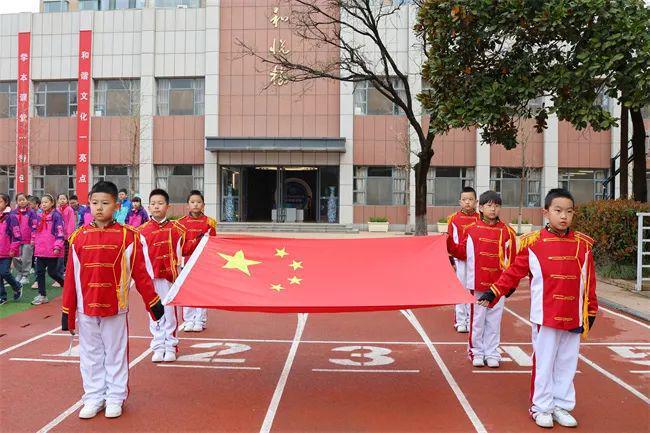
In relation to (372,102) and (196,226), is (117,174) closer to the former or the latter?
(372,102)

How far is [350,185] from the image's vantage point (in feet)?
95.7

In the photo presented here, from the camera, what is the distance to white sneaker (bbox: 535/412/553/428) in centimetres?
448

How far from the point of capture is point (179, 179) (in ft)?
98.8

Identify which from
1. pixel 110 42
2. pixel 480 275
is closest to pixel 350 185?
pixel 110 42

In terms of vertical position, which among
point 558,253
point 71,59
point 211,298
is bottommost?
point 211,298

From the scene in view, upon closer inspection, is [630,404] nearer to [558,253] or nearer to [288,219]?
[558,253]

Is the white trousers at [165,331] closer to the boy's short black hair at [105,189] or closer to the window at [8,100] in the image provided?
the boy's short black hair at [105,189]

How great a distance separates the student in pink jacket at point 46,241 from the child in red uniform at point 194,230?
336 centimetres

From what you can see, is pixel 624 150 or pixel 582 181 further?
pixel 582 181

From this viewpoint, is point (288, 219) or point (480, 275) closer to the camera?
point (480, 275)

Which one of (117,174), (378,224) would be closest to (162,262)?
(378,224)

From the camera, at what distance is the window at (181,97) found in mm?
30016

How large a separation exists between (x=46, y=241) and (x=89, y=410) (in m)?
6.33

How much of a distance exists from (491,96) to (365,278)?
20.7ft
